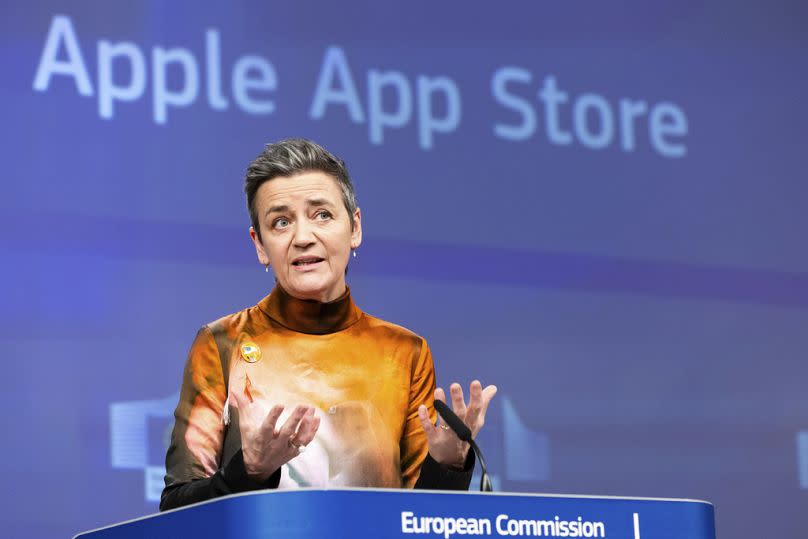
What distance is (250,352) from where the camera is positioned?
2430 mm

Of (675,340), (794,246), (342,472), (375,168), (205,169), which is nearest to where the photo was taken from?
(342,472)

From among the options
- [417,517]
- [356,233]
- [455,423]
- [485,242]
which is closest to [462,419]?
[455,423]

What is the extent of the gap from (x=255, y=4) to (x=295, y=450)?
261 cm

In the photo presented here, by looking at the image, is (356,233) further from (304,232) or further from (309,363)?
(309,363)

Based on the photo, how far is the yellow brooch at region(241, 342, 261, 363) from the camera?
2.42m

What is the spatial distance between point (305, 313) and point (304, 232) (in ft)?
0.56

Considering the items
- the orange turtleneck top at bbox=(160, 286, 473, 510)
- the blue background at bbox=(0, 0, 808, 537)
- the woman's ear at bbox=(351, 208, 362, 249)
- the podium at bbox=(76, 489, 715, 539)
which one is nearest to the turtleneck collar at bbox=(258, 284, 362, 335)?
the orange turtleneck top at bbox=(160, 286, 473, 510)

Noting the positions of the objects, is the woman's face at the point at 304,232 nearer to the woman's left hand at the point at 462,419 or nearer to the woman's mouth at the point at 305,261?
the woman's mouth at the point at 305,261

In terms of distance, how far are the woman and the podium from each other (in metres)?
0.47

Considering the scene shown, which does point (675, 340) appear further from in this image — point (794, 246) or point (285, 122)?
point (285, 122)

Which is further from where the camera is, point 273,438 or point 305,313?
point 305,313

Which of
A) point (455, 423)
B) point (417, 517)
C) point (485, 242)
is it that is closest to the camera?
point (417, 517)

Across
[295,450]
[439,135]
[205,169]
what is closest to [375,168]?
[439,135]

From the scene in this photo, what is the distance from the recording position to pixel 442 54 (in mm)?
4594
